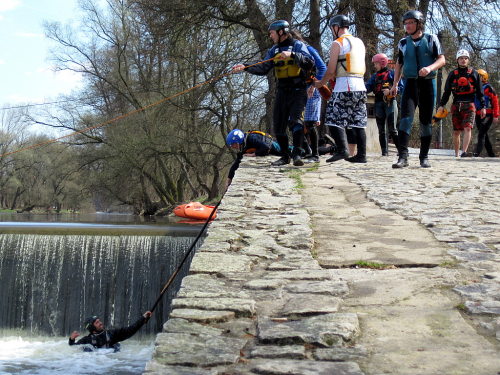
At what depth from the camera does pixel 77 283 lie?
932cm

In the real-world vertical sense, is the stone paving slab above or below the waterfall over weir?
above

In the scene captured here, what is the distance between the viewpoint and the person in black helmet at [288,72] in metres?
7.45

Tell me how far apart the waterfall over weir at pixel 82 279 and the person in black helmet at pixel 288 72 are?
289 cm

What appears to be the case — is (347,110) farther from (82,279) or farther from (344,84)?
(82,279)

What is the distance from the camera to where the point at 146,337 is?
8.76m

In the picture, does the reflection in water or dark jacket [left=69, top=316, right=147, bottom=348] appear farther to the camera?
the reflection in water

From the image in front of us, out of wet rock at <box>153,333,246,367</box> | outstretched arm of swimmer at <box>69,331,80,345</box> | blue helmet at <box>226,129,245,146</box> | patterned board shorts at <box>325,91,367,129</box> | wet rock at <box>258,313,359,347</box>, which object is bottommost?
outstretched arm of swimmer at <box>69,331,80,345</box>

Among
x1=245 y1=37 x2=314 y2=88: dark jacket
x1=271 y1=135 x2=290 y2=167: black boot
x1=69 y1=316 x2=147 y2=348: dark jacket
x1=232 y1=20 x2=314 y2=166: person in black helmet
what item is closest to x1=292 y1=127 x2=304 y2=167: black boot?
x1=232 y1=20 x2=314 y2=166: person in black helmet

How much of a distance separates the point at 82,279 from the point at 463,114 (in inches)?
283

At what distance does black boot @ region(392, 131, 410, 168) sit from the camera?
299 inches

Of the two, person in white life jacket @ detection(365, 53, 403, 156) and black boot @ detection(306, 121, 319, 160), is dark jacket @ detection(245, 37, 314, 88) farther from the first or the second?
person in white life jacket @ detection(365, 53, 403, 156)

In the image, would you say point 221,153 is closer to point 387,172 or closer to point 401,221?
point 387,172

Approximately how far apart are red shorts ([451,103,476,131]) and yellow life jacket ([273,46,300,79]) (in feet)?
14.1

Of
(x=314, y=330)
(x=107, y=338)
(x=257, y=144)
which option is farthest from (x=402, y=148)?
(x=314, y=330)
